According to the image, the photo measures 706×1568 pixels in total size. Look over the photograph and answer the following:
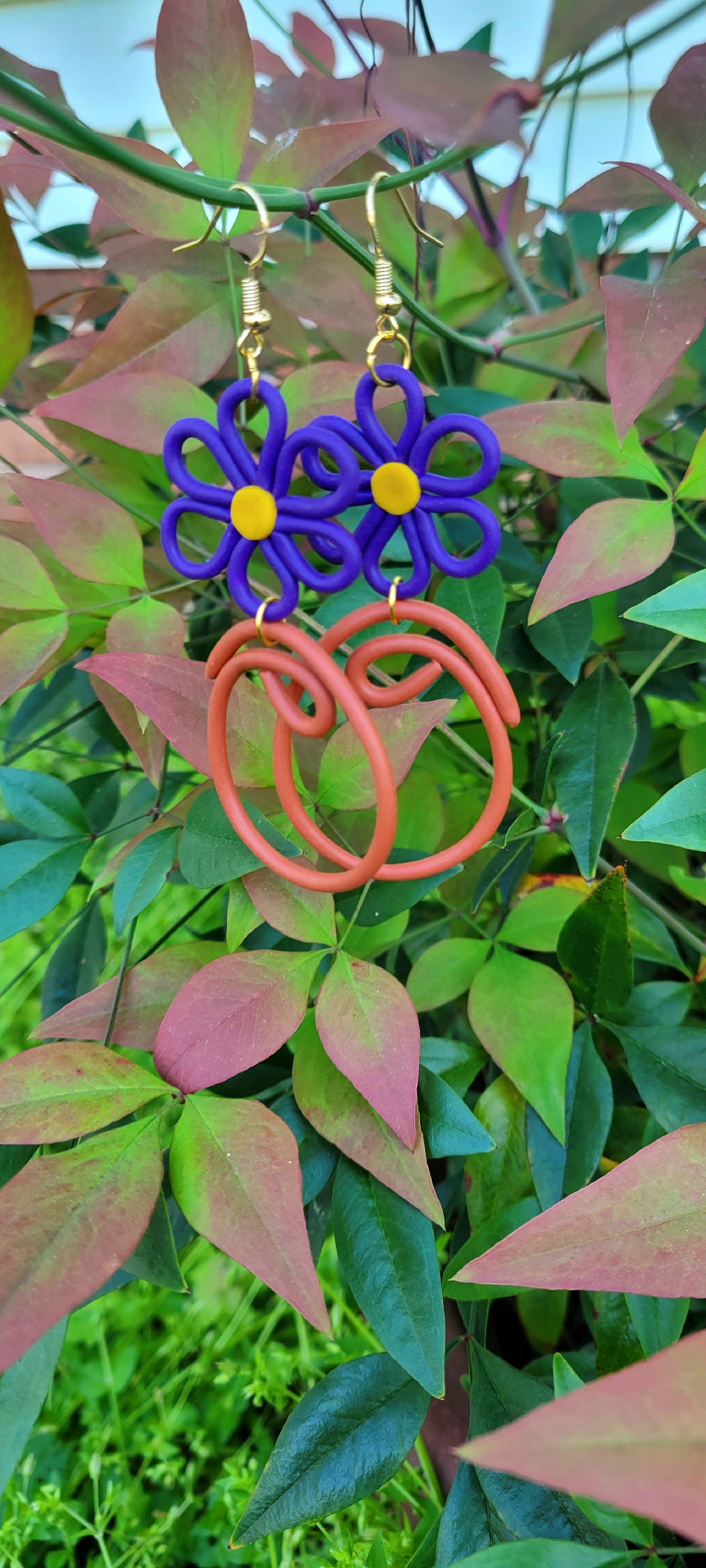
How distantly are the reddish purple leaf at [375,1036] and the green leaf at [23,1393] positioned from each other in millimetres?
92

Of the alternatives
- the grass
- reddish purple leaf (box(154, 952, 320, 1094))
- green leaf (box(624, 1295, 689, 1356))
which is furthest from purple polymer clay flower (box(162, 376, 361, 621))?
the grass

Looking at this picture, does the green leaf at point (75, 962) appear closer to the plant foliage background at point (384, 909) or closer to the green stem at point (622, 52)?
the plant foliage background at point (384, 909)

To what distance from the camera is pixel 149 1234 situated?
0.26 metres

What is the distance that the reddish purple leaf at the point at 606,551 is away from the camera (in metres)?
0.26

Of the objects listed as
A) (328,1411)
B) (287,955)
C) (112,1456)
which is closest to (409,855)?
(287,955)

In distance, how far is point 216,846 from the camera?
11.0 inches

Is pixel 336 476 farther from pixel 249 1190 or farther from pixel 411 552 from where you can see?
pixel 249 1190

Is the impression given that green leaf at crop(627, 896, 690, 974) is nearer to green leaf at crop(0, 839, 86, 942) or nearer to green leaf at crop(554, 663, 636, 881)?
green leaf at crop(554, 663, 636, 881)

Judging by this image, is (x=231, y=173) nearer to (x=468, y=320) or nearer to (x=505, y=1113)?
(x=468, y=320)

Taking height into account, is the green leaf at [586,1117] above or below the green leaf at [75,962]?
below

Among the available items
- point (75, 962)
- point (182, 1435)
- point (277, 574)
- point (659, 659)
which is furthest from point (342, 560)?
point (182, 1435)

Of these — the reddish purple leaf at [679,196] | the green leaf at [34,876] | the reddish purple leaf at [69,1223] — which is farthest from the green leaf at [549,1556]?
the reddish purple leaf at [679,196]

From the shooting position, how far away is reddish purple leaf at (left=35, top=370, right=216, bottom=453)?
0.29m

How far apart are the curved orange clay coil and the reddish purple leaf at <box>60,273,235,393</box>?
0.10m
